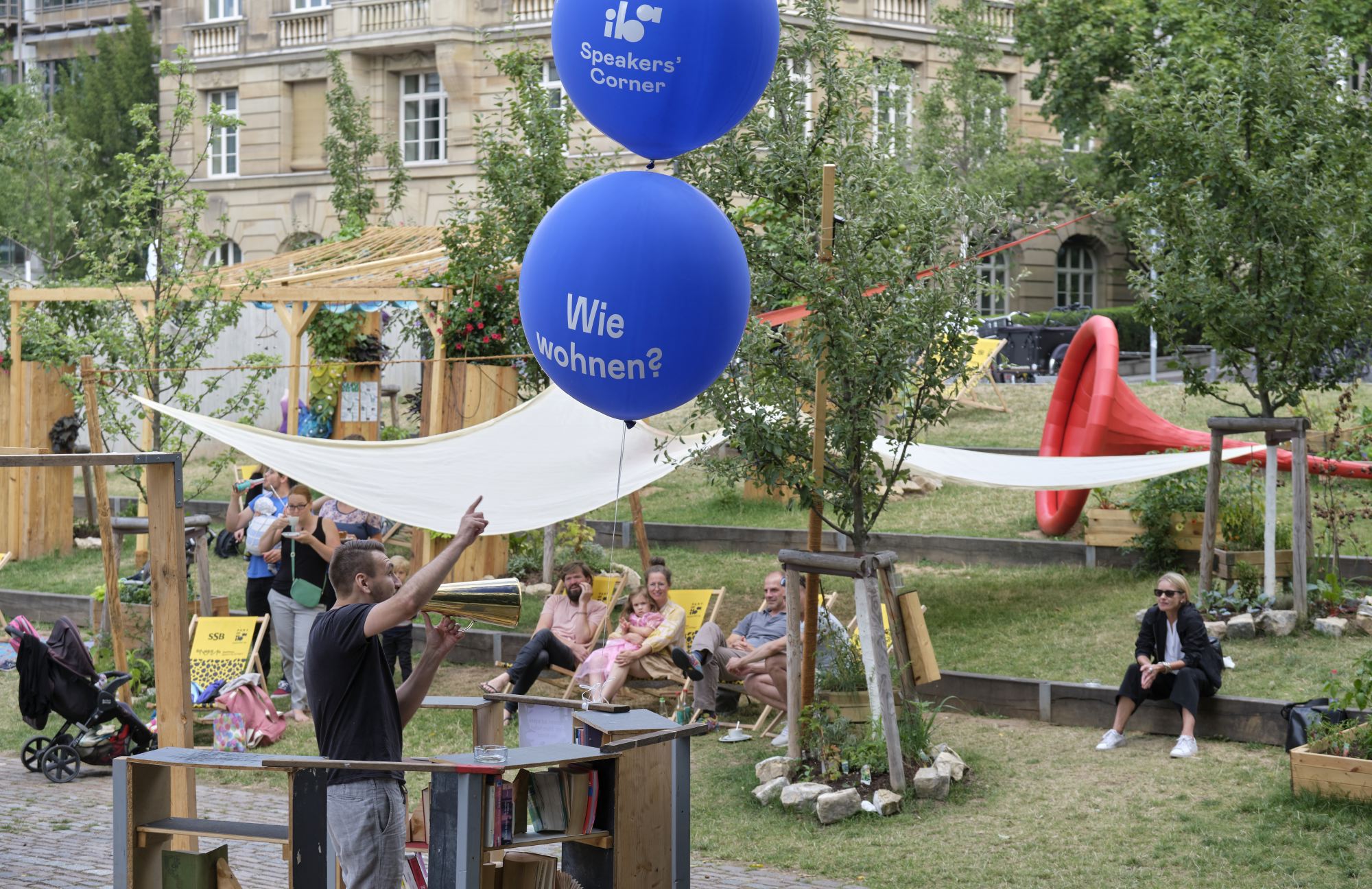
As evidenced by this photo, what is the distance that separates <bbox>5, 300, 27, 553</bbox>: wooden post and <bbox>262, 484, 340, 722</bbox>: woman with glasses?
22.7ft

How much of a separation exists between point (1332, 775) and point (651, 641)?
163 inches

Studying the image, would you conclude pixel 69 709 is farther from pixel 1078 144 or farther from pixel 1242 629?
pixel 1078 144

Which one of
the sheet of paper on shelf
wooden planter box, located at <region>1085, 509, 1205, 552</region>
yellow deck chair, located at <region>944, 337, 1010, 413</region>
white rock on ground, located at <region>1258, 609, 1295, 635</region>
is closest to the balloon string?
the sheet of paper on shelf

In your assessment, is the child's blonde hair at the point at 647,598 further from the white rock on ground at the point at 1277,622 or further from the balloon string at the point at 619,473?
the white rock on ground at the point at 1277,622

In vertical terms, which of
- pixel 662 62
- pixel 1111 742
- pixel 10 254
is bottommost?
pixel 1111 742

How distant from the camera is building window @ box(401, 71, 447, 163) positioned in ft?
103

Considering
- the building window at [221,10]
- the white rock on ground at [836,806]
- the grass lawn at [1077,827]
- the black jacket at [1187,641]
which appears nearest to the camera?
the grass lawn at [1077,827]

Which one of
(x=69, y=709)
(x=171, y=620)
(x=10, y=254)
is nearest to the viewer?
(x=171, y=620)

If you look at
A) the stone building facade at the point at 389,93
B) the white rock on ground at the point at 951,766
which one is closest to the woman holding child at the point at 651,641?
the white rock on ground at the point at 951,766

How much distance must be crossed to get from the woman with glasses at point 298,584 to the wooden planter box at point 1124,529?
6.12m

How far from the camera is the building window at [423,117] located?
31.5 metres

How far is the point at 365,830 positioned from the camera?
15.7 ft

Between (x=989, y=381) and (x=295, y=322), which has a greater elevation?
(x=295, y=322)

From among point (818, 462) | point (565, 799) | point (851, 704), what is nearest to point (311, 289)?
point (818, 462)
